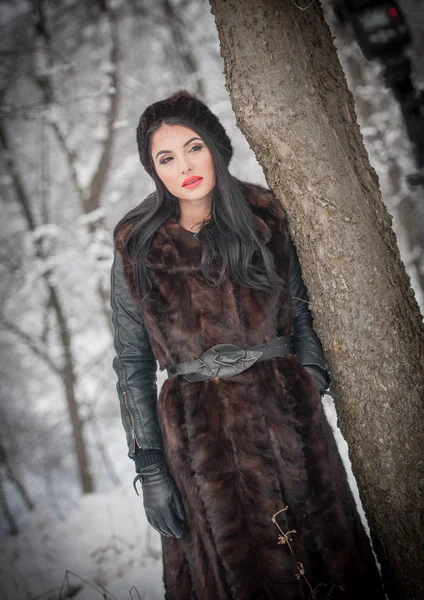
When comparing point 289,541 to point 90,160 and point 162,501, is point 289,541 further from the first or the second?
point 90,160

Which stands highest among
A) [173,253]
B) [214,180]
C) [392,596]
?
[214,180]

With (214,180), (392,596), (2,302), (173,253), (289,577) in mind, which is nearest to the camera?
(289,577)

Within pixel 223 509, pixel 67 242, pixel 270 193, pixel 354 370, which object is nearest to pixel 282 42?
pixel 270 193

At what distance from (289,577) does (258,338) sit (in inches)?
40.8

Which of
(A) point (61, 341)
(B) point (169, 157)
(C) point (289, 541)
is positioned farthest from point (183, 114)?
(A) point (61, 341)

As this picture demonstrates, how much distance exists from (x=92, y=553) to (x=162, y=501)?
3.54 metres

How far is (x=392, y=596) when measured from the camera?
203 centimetres

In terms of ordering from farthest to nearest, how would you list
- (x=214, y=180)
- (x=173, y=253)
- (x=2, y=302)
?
(x=2, y=302)
(x=214, y=180)
(x=173, y=253)

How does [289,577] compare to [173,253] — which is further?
[173,253]

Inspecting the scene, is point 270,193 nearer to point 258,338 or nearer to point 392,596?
point 258,338

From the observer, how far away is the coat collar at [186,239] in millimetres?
2145

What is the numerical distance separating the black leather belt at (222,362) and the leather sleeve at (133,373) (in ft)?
1.03

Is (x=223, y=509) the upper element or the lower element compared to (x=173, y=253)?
lower

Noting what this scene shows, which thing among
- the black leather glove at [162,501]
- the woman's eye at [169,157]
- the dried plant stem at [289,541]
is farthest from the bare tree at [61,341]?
the dried plant stem at [289,541]
